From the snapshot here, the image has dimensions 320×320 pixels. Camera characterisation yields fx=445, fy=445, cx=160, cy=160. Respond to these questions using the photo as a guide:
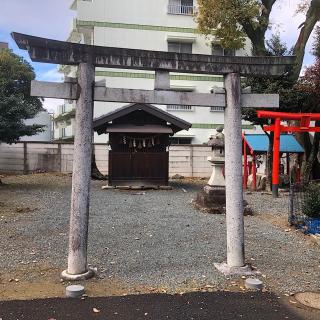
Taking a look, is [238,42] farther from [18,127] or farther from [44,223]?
[44,223]

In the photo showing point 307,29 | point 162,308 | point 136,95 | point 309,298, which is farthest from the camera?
point 307,29

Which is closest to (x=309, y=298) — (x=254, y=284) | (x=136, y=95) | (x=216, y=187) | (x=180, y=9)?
(x=254, y=284)

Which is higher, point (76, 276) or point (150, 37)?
point (150, 37)

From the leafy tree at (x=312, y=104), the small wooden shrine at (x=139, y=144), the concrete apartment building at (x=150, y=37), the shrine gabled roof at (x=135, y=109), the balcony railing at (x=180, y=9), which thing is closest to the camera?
the leafy tree at (x=312, y=104)

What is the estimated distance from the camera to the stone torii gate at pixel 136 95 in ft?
21.7

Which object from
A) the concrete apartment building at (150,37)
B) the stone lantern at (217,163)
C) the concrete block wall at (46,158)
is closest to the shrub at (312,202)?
the stone lantern at (217,163)

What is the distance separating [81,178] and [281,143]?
1547 centimetres

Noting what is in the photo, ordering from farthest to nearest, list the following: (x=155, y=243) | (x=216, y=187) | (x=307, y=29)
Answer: (x=307, y=29) → (x=216, y=187) → (x=155, y=243)

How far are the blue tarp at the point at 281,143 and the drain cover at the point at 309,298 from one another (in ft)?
44.8

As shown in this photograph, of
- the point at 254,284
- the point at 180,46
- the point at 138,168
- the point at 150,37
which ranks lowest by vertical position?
the point at 254,284

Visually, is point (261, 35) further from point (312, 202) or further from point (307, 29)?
point (312, 202)

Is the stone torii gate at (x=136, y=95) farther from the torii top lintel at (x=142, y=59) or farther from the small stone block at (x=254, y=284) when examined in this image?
the small stone block at (x=254, y=284)

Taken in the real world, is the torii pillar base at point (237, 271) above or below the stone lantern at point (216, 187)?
below

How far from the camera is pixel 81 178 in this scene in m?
6.71
